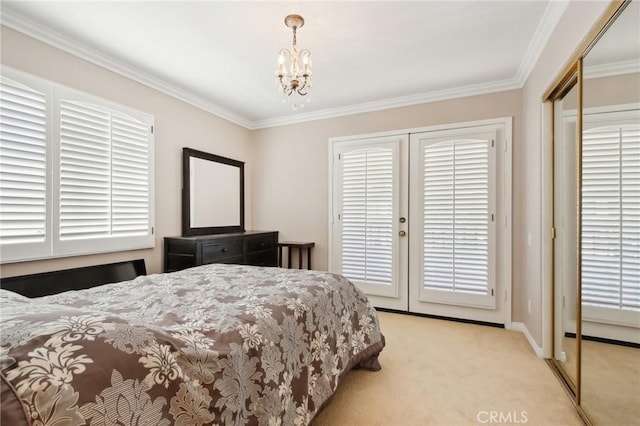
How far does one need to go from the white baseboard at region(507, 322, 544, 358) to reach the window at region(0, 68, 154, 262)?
11.8 feet

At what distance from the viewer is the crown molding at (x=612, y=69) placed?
50.6 inches

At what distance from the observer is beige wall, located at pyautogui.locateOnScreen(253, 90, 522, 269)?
3.68 m

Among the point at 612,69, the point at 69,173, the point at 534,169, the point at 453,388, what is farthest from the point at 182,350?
the point at 534,169

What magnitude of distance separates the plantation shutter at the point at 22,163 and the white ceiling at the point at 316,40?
52cm

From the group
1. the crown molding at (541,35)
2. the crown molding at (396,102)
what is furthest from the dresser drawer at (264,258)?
the crown molding at (541,35)

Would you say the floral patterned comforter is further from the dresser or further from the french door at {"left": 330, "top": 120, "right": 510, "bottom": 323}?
the french door at {"left": 330, "top": 120, "right": 510, "bottom": 323}

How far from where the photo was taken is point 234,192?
4.25 meters

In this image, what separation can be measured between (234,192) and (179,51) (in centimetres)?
195

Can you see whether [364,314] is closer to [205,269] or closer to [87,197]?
[205,269]

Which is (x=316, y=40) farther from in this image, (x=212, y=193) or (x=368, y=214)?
(x=212, y=193)

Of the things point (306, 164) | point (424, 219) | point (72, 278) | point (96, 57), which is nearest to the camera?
point (72, 278)

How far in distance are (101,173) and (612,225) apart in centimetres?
A: 348

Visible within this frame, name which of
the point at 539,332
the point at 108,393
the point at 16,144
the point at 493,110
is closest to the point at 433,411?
the point at 539,332

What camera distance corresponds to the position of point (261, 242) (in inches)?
159
